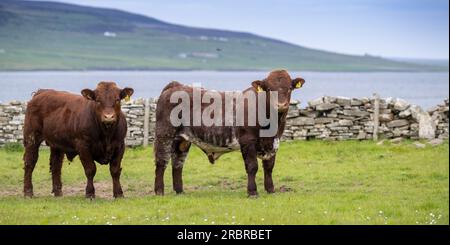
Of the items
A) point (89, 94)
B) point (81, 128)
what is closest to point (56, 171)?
point (81, 128)

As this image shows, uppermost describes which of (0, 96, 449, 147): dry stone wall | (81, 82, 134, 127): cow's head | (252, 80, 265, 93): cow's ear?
(252, 80, 265, 93): cow's ear

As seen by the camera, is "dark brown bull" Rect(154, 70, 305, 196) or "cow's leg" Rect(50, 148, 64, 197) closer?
"dark brown bull" Rect(154, 70, 305, 196)

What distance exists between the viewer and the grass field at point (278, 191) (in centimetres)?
1433

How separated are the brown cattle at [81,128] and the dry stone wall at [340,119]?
32.6ft

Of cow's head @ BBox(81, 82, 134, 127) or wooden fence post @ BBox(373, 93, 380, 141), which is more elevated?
cow's head @ BBox(81, 82, 134, 127)

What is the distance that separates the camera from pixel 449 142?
26.7 metres

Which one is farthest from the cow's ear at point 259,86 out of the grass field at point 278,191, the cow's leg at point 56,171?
the cow's leg at point 56,171

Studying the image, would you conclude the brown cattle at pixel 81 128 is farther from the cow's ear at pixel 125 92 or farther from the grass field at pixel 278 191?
the grass field at pixel 278 191

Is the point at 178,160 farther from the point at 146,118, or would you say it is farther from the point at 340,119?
the point at 340,119

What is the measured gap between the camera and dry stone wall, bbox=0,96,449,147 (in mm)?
28250

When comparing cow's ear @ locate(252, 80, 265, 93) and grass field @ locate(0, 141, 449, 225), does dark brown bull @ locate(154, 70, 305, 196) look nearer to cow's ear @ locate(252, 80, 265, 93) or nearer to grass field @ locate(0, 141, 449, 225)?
cow's ear @ locate(252, 80, 265, 93)

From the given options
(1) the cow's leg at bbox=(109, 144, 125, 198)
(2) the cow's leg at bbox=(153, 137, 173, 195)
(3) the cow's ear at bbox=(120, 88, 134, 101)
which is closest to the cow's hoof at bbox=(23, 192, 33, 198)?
(1) the cow's leg at bbox=(109, 144, 125, 198)
